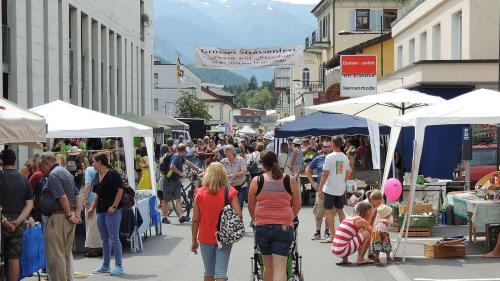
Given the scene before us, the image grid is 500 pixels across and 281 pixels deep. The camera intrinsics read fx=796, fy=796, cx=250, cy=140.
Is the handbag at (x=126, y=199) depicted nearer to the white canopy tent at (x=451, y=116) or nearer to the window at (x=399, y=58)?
the white canopy tent at (x=451, y=116)

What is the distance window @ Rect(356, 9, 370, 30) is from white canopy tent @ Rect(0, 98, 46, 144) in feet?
167

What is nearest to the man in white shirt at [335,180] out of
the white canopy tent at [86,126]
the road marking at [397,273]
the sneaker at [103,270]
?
the road marking at [397,273]

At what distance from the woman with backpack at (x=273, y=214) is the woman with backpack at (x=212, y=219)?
0.89ft

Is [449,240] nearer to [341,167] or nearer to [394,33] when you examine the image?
[341,167]

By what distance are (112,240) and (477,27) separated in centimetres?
1677

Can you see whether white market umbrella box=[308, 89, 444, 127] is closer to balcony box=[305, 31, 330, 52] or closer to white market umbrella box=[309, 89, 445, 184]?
white market umbrella box=[309, 89, 445, 184]

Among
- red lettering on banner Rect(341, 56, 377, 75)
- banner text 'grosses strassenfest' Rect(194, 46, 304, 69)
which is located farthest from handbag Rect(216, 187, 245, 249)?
banner text 'grosses strassenfest' Rect(194, 46, 304, 69)

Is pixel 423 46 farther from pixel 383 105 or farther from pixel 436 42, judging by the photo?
pixel 383 105

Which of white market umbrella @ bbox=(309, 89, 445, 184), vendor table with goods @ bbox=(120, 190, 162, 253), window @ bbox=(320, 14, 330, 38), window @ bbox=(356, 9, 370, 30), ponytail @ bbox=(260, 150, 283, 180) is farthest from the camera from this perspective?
window @ bbox=(320, 14, 330, 38)

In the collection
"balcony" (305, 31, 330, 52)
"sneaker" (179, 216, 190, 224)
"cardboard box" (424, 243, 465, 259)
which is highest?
"balcony" (305, 31, 330, 52)

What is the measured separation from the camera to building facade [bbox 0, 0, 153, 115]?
25969 millimetres

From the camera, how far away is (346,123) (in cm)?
2206

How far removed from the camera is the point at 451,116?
12.1m

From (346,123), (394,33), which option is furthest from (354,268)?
(394,33)
